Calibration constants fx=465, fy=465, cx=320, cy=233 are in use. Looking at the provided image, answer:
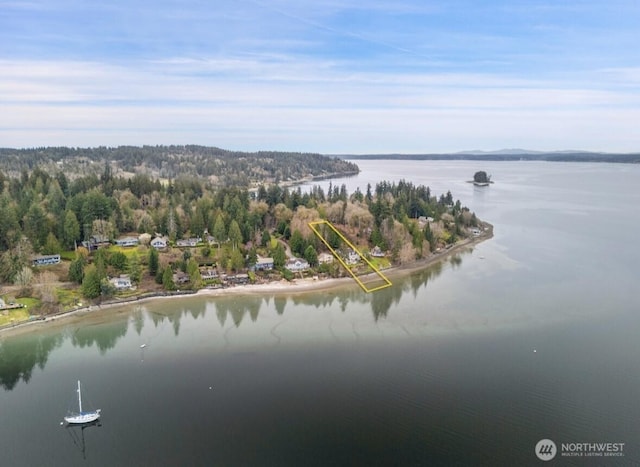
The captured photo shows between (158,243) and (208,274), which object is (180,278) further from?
(158,243)

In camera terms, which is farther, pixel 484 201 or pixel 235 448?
pixel 484 201

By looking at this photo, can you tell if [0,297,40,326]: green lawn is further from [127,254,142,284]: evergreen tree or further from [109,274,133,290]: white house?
[127,254,142,284]: evergreen tree

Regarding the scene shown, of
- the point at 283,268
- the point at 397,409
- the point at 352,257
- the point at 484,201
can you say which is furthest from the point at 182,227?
the point at 484,201

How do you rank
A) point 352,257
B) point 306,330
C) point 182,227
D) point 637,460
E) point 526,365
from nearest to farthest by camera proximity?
point 637,460
point 526,365
point 306,330
point 352,257
point 182,227

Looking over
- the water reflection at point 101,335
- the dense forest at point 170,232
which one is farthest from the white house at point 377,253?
the water reflection at point 101,335

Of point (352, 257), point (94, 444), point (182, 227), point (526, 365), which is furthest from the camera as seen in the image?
point (182, 227)

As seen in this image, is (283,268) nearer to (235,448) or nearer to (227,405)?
(227,405)

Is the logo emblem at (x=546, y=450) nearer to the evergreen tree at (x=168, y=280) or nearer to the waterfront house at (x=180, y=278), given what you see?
the evergreen tree at (x=168, y=280)
